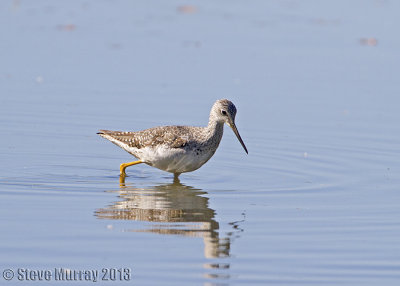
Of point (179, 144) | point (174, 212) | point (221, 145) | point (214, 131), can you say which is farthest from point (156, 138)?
point (221, 145)

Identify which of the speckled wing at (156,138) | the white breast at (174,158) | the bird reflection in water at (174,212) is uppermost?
the speckled wing at (156,138)

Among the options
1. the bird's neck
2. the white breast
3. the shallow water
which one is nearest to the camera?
the shallow water

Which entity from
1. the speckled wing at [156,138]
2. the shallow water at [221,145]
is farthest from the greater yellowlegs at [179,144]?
the shallow water at [221,145]

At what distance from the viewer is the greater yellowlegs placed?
37.6ft

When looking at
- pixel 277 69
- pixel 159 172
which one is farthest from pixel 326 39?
pixel 159 172

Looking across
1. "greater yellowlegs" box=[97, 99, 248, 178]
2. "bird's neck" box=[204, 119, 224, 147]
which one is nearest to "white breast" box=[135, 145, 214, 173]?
"greater yellowlegs" box=[97, 99, 248, 178]

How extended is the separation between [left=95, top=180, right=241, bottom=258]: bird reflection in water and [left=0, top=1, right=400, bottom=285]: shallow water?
0.04 metres

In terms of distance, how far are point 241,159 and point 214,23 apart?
9.33 meters

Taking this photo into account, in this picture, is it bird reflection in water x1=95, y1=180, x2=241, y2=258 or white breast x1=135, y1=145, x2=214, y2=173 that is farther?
white breast x1=135, y1=145, x2=214, y2=173

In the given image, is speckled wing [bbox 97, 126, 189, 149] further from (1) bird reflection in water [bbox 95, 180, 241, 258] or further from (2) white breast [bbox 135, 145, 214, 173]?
(1) bird reflection in water [bbox 95, 180, 241, 258]

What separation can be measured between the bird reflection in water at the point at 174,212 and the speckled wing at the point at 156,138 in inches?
23.2

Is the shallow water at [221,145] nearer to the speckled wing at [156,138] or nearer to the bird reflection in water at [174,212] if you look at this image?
Result: the bird reflection in water at [174,212]

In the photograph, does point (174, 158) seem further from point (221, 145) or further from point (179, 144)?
point (221, 145)

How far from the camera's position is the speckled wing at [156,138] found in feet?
37.8
